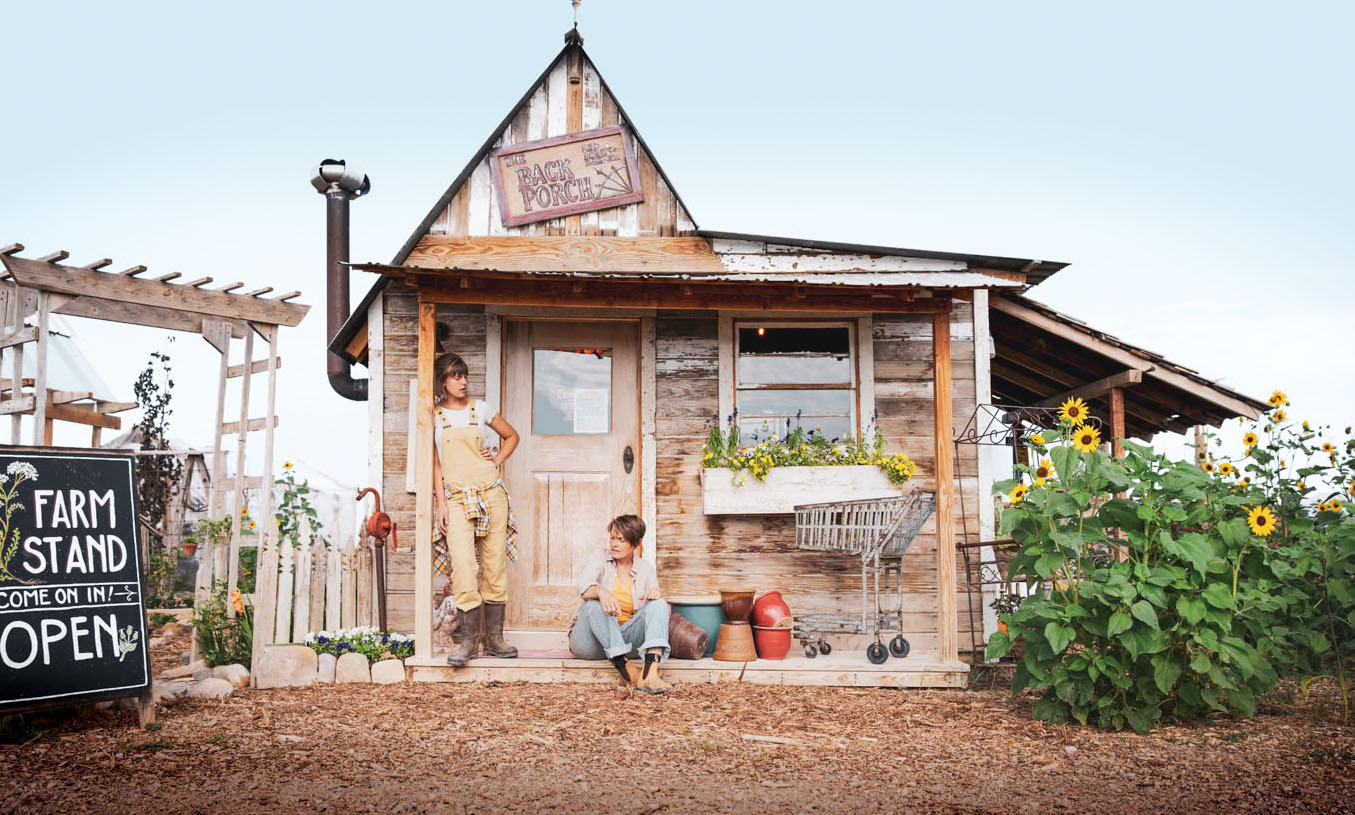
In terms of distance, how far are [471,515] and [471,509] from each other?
4 centimetres

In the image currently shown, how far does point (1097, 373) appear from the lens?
8.70 metres

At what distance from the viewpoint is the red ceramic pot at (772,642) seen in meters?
6.96

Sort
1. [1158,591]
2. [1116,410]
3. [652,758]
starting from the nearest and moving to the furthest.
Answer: [652,758]
[1158,591]
[1116,410]

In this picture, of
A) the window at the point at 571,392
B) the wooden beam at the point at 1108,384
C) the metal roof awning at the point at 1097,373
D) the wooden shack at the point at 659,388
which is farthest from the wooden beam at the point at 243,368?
the wooden beam at the point at 1108,384

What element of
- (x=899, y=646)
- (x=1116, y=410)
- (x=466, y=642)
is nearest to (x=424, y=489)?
(x=466, y=642)

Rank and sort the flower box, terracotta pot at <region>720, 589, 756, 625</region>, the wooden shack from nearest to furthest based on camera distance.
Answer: terracotta pot at <region>720, 589, 756, 625</region>
the flower box
the wooden shack

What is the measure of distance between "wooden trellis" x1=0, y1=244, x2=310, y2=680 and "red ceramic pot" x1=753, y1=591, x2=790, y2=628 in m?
3.26

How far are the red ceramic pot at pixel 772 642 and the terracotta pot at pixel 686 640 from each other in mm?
428

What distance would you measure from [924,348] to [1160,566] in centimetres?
323

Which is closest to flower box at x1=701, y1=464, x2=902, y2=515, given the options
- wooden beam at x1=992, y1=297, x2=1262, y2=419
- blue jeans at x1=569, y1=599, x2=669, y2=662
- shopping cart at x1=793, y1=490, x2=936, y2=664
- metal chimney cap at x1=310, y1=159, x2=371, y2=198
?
shopping cart at x1=793, y1=490, x2=936, y2=664

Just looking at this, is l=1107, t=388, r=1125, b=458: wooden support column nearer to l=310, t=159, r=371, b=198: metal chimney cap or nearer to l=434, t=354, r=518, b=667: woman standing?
l=434, t=354, r=518, b=667: woman standing

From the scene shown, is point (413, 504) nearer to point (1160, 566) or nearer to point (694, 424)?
point (694, 424)

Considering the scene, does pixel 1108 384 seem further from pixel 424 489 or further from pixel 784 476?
pixel 424 489

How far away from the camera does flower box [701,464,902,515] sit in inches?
289
